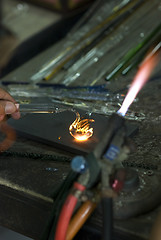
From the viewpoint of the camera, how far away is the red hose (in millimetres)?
763

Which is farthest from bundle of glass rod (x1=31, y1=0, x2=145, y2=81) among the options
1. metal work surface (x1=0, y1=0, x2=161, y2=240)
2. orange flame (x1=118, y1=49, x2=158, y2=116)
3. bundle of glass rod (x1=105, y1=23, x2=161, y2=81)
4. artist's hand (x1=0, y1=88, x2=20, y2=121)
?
orange flame (x1=118, y1=49, x2=158, y2=116)

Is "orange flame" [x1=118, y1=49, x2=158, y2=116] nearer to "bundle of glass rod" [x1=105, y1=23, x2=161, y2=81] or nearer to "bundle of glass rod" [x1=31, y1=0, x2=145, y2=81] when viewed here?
"bundle of glass rod" [x1=105, y1=23, x2=161, y2=81]

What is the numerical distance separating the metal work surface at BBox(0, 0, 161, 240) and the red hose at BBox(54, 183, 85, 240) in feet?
0.43

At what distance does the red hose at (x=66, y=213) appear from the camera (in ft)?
2.50

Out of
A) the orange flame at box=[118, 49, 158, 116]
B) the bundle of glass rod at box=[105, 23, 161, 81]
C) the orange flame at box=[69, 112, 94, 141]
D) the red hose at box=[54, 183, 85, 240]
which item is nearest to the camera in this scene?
the red hose at box=[54, 183, 85, 240]

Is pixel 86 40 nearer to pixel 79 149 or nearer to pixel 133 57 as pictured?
pixel 133 57

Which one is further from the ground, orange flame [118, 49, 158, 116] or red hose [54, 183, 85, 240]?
orange flame [118, 49, 158, 116]

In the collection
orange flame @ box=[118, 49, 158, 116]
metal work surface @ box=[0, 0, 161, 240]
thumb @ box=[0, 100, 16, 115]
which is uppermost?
orange flame @ box=[118, 49, 158, 116]

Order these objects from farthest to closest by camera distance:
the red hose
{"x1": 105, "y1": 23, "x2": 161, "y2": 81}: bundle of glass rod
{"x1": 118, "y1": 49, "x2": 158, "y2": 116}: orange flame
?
{"x1": 105, "y1": 23, "x2": 161, "y2": 81}: bundle of glass rod, {"x1": 118, "y1": 49, "x2": 158, "y2": 116}: orange flame, the red hose

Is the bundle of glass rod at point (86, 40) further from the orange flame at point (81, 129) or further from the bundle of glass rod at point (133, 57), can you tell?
the orange flame at point (81, 129)

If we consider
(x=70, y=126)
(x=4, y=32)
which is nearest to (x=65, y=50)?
(x=70, y=126)

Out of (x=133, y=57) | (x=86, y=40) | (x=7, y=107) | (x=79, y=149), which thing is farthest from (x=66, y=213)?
(x=86, y=40)

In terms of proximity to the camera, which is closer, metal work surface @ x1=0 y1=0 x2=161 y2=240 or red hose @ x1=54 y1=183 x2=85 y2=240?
red hose @ x1=54 y1=183 x2=85 y2=240

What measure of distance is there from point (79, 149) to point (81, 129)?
0.33ft
